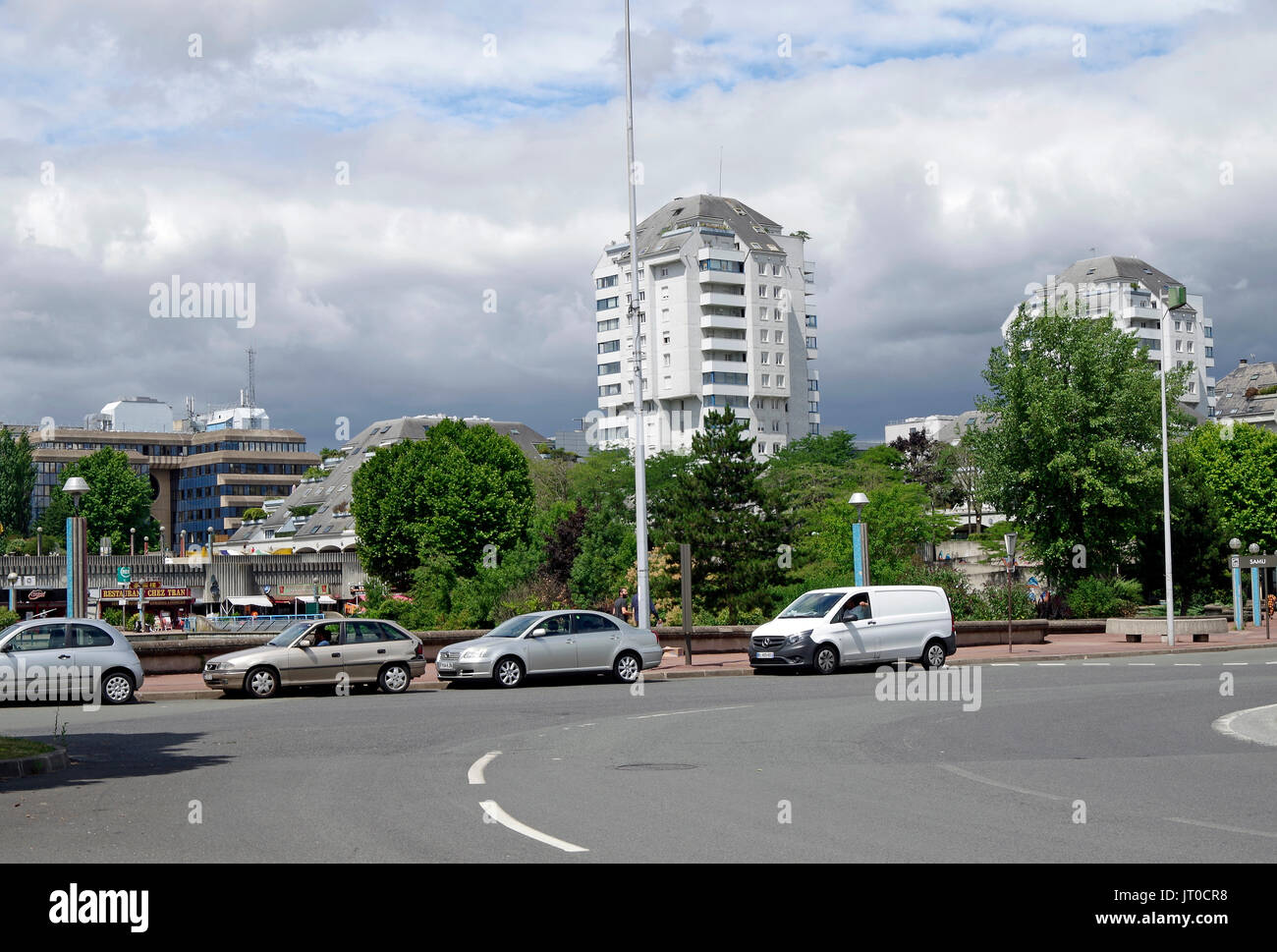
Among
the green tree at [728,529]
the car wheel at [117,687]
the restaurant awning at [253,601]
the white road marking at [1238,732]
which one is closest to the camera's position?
the white road marking at [1238,732]

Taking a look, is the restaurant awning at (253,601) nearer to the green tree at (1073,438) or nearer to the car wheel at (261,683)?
the green tree at (1073,438)

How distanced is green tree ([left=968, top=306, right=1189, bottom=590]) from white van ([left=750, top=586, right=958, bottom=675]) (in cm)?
2790

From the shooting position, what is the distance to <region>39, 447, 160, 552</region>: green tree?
13000cm

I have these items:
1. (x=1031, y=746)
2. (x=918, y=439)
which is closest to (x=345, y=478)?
(x=918, y=439)

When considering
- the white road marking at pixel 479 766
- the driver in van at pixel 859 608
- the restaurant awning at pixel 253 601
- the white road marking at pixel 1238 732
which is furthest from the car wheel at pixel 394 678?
the restaurant awning at pixel 253 601

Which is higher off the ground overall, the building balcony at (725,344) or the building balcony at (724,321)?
the building balcony at (724,321)

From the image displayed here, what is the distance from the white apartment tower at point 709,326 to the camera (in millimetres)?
136125

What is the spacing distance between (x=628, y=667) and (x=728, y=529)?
74.3 ft

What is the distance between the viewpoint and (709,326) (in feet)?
448

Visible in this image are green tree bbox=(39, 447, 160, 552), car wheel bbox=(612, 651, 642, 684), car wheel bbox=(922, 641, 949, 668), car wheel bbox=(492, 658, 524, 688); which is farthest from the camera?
green tree bbox=(39, 447, 160, 552)

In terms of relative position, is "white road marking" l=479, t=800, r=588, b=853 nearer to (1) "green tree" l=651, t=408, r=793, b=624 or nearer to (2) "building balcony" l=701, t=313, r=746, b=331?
(1) "green tree" l=651, t=408, r=793, b=624

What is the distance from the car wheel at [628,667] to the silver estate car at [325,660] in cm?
381

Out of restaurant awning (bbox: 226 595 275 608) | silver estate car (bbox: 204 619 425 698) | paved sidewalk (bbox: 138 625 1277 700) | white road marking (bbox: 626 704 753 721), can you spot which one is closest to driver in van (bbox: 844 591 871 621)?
paved sidewalk (bbox: 138 625 1277 700)
